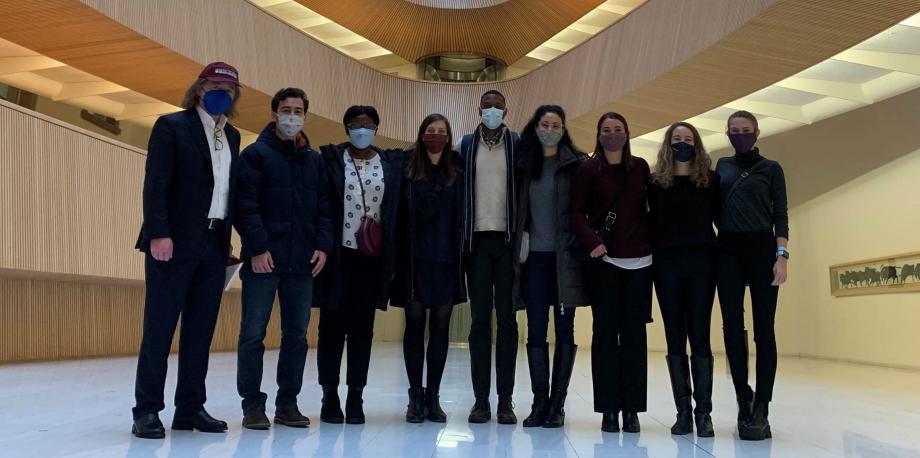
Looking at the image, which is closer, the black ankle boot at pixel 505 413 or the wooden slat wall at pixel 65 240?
the black ankle boot at pixel 505 413

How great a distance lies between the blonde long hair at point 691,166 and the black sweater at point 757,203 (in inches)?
6.0

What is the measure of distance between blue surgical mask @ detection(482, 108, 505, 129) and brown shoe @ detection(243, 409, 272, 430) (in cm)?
194

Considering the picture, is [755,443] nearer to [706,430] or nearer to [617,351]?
[706,430]

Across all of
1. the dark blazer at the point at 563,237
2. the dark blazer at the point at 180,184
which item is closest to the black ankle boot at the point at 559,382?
the dark blazer at the point at 563,237

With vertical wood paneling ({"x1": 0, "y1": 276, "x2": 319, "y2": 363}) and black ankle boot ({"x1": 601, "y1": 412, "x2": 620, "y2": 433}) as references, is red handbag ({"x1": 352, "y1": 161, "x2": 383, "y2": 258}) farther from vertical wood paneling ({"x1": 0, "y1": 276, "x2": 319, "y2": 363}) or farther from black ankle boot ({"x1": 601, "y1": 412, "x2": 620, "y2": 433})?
vertical wood paneling ({"x1": 0, "y1": 276, "x2": 319, "y2": 363})

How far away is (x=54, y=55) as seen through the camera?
31.8 feet

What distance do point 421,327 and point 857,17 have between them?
5.59 metres

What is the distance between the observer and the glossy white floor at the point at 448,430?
3221 mm

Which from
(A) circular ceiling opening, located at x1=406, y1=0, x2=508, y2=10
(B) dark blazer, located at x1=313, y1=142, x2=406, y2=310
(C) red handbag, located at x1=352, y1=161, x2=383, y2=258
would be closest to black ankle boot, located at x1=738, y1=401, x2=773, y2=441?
(B) dark blazer, located at x1=313, y1=142, x2=406, y2=310

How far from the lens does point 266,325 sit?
3785 millimetres

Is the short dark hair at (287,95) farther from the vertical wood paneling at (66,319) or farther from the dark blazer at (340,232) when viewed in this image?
the vertical wood paneling at (66,319)

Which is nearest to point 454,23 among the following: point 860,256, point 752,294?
point 860,256

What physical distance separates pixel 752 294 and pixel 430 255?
169cm

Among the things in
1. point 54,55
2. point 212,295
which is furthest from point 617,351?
point 54,55
